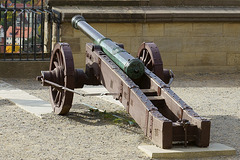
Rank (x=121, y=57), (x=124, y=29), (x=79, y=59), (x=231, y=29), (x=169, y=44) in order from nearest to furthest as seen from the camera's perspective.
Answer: (x=121, y=57), (x=79, y=59), (x=124, y=29), (x=169, y=44), (x=231, y=29)

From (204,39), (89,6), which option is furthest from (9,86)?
(204,39)

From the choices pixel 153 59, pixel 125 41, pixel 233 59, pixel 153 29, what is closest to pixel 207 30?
pixel 233 59

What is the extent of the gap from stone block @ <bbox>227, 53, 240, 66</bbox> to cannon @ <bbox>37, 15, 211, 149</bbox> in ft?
15.3

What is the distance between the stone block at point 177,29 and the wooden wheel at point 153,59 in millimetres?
4042

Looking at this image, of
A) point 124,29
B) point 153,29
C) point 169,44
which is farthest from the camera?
point 169,44

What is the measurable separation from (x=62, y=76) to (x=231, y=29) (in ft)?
19.4

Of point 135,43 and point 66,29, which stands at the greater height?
point 66,29

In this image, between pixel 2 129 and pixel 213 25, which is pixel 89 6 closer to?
pixel 213 25

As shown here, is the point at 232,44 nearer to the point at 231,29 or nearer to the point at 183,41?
the point at 231,29

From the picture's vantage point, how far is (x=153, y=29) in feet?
41.3

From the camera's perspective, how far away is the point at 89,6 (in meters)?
12.5

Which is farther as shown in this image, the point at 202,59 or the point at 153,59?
the point at 202,59

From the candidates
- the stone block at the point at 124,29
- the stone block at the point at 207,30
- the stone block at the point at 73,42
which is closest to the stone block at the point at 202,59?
the stone block at the point at 207,30

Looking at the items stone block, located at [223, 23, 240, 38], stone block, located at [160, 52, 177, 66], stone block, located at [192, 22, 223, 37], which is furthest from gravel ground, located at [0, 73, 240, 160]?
stone block, located at [223, 23, 240, 38]
